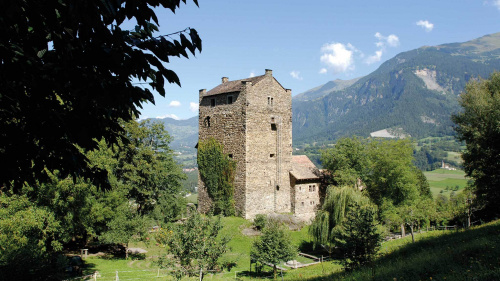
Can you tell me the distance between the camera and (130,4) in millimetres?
3643

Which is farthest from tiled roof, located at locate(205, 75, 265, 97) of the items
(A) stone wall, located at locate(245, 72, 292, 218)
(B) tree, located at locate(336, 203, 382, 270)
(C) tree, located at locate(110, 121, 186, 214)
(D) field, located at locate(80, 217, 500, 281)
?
(B) tree, located at locate(336, 203, 382, 270)

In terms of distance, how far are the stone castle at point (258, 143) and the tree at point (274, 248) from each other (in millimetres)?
7548

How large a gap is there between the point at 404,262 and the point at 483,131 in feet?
48.8

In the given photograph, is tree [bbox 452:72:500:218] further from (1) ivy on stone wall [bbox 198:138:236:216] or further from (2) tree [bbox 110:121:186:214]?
(2) tree [bbox 110:121:186:214]

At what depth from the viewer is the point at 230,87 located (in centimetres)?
3216

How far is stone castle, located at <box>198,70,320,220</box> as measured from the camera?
30469mm

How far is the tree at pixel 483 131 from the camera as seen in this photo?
839 inches

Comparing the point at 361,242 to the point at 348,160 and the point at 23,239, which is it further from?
the point at 348,160

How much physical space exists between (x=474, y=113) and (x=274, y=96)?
1626 centimetres

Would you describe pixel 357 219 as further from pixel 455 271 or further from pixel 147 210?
pixel 147 210

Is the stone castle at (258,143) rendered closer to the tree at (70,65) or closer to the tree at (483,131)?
the tree at (483,131)

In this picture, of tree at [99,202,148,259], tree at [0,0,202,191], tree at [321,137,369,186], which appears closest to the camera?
tree at [0,0,202,191]

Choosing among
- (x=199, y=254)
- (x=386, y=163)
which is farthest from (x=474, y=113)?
(x=199, y=254)

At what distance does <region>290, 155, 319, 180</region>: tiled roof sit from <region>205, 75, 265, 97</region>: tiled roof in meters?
9.70
